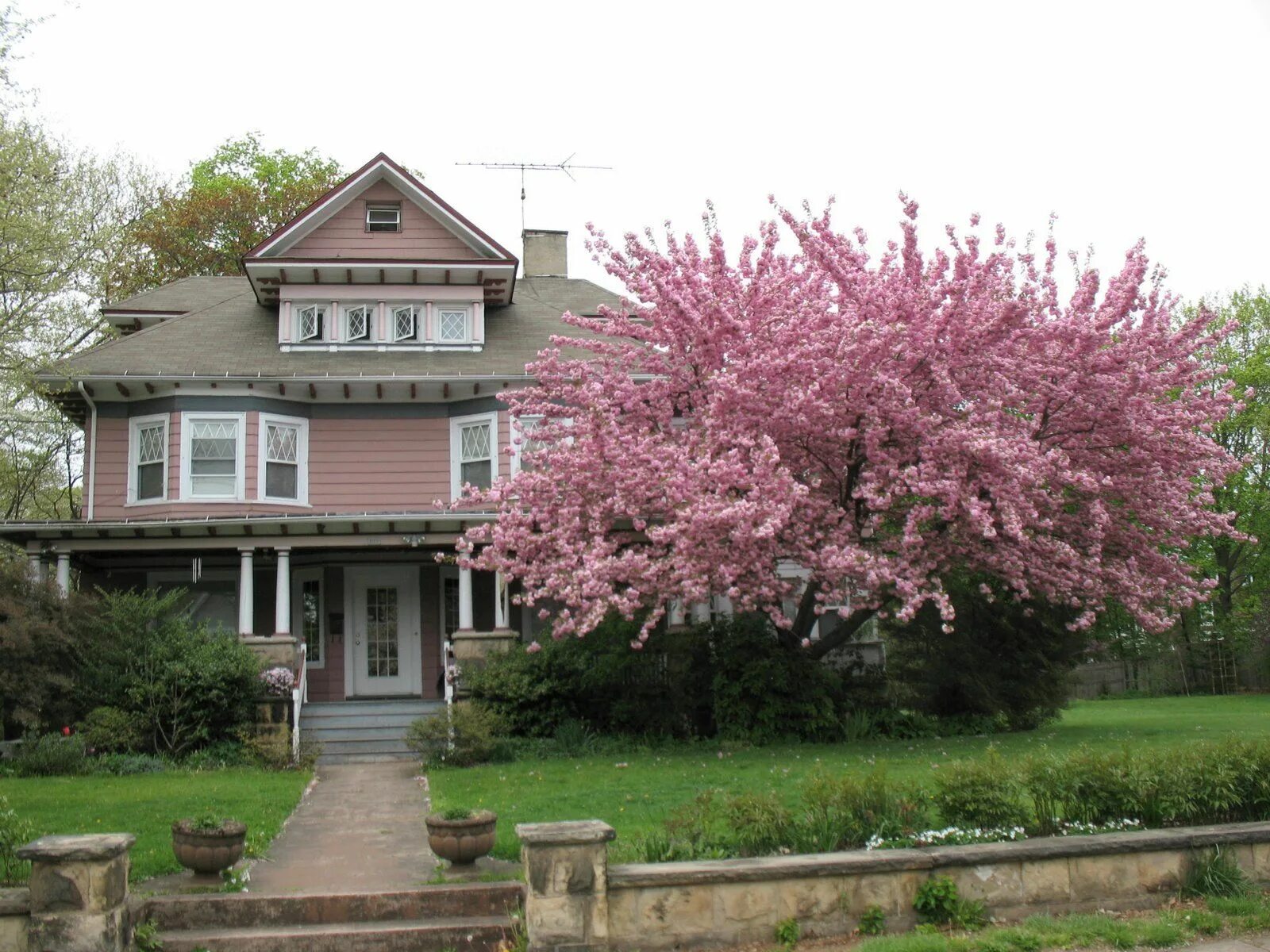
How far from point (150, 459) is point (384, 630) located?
15.1 ft

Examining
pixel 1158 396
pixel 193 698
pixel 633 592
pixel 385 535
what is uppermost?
pixel 1158 396

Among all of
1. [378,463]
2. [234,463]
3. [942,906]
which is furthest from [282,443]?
[942,906]

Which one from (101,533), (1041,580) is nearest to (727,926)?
(1041,580)

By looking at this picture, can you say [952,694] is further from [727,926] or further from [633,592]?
[727,926]

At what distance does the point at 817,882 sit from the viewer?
23.9 feet

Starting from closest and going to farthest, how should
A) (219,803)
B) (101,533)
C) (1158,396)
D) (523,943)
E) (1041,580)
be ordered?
1. (523,943)
2. (219,803)
3. (1041,580)
4. (1158,396)
5. (101,533)

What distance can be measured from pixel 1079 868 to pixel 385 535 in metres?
12.2

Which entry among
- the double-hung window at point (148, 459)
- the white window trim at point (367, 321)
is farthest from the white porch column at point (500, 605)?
the double-hung window at point (148, 459)

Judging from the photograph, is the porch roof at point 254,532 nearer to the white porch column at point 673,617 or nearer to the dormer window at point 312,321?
the white porch column at point 673,617

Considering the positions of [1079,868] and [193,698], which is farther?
[193,698]

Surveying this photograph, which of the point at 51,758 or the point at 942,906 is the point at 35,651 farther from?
the point at 942,906

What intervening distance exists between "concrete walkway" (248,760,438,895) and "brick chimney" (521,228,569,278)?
13.8m

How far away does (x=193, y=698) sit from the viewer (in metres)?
15.8

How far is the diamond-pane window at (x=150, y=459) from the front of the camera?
61.7ft
